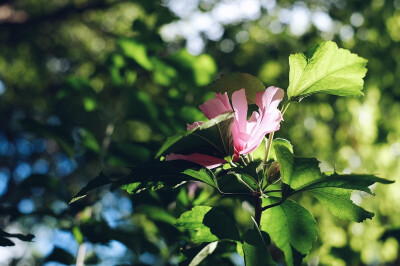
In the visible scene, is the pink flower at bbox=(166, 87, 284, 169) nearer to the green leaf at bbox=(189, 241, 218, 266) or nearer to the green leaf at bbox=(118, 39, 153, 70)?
the green leaf at bbox=(189, 241, 218, 266)

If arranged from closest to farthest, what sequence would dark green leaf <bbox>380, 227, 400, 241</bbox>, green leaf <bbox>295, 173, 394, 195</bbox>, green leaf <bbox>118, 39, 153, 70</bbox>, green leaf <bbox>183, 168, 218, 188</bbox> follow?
green leaf <bbox>295, 173, 394, 195</bbox>, green leaf <bbox>183, 168, 218, 188</bbox>, dark green leaf <bbox>380, 227, 400, 241</bbox>, green leaf <bbox>118, 39, 153, 70</bbox>

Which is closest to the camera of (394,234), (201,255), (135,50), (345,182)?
(345,182)

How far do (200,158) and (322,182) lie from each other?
0.19m

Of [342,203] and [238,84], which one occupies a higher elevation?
[238,84]

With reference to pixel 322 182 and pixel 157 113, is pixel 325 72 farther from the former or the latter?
pixel 157 113

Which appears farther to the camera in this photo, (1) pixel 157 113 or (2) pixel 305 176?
(1) pixel 157 113

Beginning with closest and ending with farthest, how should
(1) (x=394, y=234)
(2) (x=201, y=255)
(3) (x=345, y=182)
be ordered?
(3) (x=345, y=182) → (2) (x=201, y=255) → (1) (x=394, y=234)

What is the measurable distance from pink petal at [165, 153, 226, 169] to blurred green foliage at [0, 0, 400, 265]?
2.3 inches

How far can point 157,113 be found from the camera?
4.10 feet

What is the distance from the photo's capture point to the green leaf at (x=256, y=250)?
1.69 ft

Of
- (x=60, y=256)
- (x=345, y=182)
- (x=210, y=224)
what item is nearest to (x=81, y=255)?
(x=60, y=256)

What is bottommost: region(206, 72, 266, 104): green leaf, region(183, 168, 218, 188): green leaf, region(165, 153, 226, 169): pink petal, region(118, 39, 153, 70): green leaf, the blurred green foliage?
the blurred green foliage

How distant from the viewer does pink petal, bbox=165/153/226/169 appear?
0.56 metres

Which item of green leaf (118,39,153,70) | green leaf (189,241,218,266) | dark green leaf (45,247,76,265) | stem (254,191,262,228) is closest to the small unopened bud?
stem (254,191,262,228)
